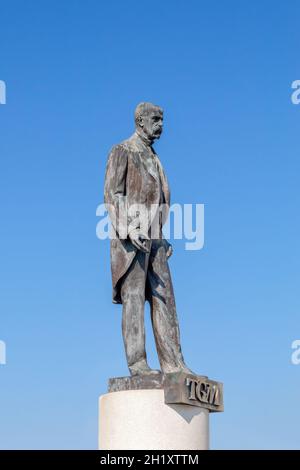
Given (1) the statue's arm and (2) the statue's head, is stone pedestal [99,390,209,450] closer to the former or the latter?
(1) the statue's arm

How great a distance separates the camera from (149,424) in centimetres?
1327

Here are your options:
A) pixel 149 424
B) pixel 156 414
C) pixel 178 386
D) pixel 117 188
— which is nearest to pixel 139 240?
pixel 117 188

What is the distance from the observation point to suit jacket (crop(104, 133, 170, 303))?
14.4 meters

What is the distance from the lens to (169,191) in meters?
15.1

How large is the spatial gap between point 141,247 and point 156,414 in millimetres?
2329

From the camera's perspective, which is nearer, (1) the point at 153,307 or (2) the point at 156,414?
(2) the point at 156,414

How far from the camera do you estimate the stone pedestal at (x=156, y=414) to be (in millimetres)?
13266

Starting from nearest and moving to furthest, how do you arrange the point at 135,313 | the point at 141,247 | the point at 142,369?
the point at 142,369 < the point at 141,247 < the point at 135,313

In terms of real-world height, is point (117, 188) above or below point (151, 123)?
below

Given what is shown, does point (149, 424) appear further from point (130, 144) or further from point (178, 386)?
point (130, 144)

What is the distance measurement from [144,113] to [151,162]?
28.8 inches
